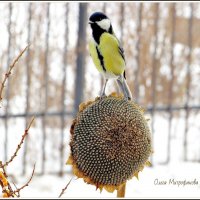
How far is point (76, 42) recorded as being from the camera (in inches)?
182

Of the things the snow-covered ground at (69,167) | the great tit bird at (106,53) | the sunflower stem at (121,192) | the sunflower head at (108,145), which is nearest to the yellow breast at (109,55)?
the great tit bird at (106,53)

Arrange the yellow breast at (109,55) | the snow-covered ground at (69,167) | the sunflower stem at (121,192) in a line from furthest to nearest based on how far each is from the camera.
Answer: the snow-covered ground at (69,167) → the yellow breast at (109,55) → the sunflower stem at (121,192)

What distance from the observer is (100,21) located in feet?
5.04

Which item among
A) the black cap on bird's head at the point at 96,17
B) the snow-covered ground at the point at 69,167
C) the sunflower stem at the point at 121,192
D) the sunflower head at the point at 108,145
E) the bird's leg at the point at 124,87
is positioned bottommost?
the snow-covered ground at the point at 69,167

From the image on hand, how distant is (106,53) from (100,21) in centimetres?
12

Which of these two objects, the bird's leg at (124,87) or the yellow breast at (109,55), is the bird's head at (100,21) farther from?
the bird's leg at (124,87)

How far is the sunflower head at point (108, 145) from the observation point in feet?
4.45

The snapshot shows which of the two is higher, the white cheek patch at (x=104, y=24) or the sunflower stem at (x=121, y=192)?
the white cheek patch at (x=104, y=24)

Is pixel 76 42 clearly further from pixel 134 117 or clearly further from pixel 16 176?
pixel 134 117

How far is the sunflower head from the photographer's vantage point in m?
1.36

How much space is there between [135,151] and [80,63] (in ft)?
10.6

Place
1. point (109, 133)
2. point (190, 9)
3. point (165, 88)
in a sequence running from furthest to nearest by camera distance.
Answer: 1. point (165, 88)
2. point (190, 9)
3. point (109, 133)

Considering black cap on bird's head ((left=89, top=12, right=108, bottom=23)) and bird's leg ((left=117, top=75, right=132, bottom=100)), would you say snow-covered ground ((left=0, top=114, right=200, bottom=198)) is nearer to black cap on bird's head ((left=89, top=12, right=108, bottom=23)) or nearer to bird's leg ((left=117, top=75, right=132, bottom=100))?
bird's leg ((left=117, top=75, right=132, bottom=100))

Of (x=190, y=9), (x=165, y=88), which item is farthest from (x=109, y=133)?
(x=165, y=88)
